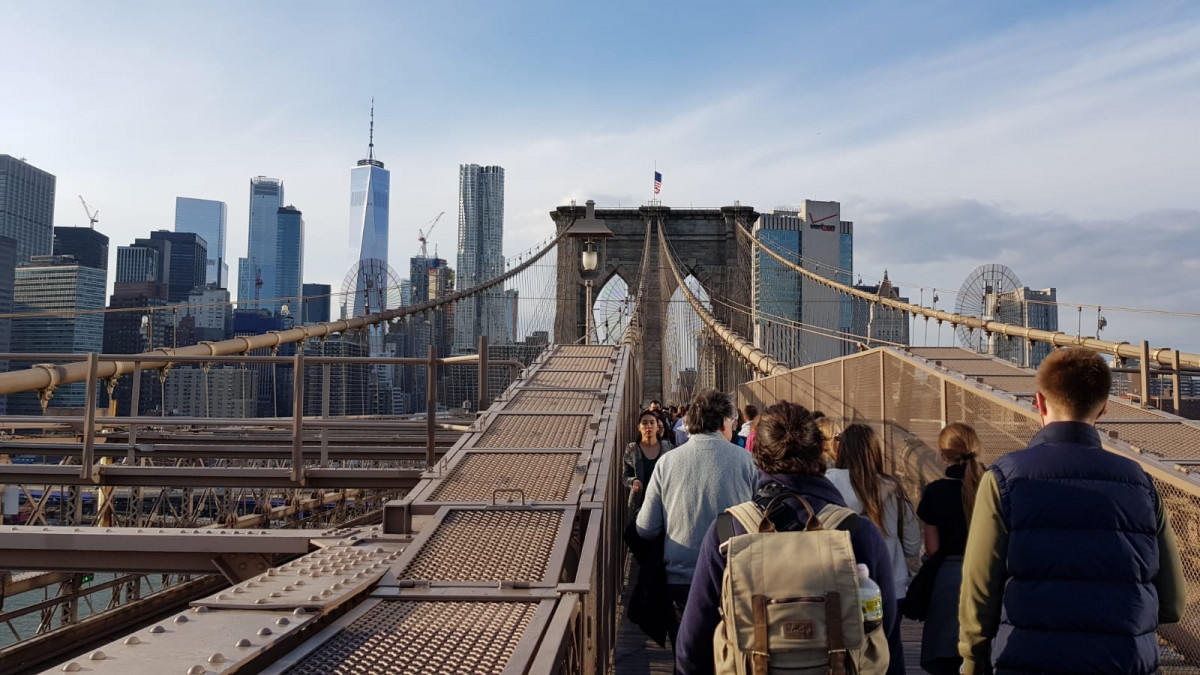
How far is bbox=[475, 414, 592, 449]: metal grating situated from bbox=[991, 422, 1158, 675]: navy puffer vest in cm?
252

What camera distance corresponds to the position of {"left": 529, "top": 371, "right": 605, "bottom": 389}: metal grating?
19.8 feet

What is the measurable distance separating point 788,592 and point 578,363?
5.37 metres

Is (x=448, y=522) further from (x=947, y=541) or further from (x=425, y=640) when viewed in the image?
(x=947, y=541)

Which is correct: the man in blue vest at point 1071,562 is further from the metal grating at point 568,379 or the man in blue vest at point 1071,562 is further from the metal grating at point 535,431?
the metal grating at point 568,379

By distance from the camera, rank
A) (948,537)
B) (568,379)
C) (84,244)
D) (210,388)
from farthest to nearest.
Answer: (84,244)
(210,388)
(568,379)
(948,537)

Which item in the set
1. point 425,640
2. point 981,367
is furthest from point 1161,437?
point 425,640

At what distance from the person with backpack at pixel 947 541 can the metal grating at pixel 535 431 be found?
182cm

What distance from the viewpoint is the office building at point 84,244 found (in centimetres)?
9781

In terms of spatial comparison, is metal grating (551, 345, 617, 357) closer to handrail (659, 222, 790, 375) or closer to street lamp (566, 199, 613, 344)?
street lamp (566, 199, 613, 344)

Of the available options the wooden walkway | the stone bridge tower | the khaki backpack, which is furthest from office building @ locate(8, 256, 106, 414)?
the khaki backpack

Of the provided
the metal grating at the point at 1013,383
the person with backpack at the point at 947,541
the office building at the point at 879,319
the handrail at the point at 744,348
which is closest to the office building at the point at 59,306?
the handrail at the point at 744,348

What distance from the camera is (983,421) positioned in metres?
5.70

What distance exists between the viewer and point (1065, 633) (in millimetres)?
1968

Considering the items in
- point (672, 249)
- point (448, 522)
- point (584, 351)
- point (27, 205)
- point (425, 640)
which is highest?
point (27, 205)
